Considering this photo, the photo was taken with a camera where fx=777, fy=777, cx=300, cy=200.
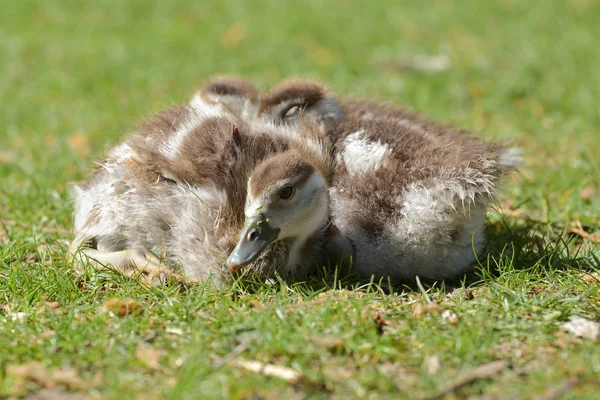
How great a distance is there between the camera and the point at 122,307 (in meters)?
3.48

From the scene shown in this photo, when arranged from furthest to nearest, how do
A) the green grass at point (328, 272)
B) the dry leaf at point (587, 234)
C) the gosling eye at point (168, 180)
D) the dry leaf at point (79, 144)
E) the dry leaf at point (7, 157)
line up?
1. the dry leaf at point (79, 144)
2. the dry leaf at point (7, 157)
3. the dry leaf at point (587, 234)
4. the gosling eye at point (168, 180)
5. the green grass at point (328, 272)

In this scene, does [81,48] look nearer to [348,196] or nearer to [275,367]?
[348,196]

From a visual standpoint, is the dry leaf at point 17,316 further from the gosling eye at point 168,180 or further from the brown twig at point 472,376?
the brown twig at point 472,376

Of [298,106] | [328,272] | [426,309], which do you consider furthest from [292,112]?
[426,309]

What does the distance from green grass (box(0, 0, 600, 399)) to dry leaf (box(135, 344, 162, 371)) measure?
0.02m

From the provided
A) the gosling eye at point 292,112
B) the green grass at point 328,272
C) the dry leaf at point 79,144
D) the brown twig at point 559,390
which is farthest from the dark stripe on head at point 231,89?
the brown twig at point 559,390

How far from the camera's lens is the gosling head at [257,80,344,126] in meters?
4.27

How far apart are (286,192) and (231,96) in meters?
1.11

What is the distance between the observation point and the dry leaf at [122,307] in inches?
136

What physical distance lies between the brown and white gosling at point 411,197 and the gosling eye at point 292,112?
29cm

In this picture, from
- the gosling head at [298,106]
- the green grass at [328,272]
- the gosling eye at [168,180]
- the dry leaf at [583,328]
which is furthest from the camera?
the gosling head at [298,106]

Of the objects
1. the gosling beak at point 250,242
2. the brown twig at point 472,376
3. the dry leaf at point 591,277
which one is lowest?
the dry leaf at point 591,277

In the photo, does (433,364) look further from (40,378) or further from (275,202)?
(40,378)

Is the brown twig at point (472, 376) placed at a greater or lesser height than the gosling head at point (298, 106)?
lesser
